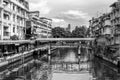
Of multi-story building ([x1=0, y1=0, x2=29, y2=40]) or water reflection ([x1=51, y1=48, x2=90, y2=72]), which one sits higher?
multi-story building ([x1=0, y1=0, x2=29, y2=40])

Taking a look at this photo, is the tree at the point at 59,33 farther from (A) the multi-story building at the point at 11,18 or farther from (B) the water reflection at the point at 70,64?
(B) the water reflection at the point at 70,64

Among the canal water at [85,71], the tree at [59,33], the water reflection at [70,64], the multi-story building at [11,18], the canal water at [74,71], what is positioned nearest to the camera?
the canal water at [74,71]

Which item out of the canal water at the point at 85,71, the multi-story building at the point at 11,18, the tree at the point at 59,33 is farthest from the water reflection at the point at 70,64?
the tree at the point at 59,33

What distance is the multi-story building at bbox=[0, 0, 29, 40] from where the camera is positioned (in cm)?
4053

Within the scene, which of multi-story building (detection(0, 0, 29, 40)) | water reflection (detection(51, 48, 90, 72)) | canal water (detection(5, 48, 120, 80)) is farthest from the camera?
multi-story building (detection(0, 0, 29, 40))

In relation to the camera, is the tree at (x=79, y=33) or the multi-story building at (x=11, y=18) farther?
the tree at (x=79, y=33)

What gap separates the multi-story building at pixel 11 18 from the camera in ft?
133

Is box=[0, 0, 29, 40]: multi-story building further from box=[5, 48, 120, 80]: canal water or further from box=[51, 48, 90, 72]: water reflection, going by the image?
box=[51, 48, 90, 72]: water reflection

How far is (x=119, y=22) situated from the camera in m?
43.4

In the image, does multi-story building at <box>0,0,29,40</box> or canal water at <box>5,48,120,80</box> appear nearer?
canal water at <box>5,48,120,80</box>

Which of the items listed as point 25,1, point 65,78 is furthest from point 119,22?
point 25,1

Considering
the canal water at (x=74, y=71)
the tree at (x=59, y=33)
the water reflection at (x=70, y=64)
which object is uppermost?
the tree at (x=59, y=33)

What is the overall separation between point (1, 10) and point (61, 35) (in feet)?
224

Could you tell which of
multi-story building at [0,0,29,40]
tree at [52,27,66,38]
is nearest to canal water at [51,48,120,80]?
multi-story building at [0,0,29,40]
